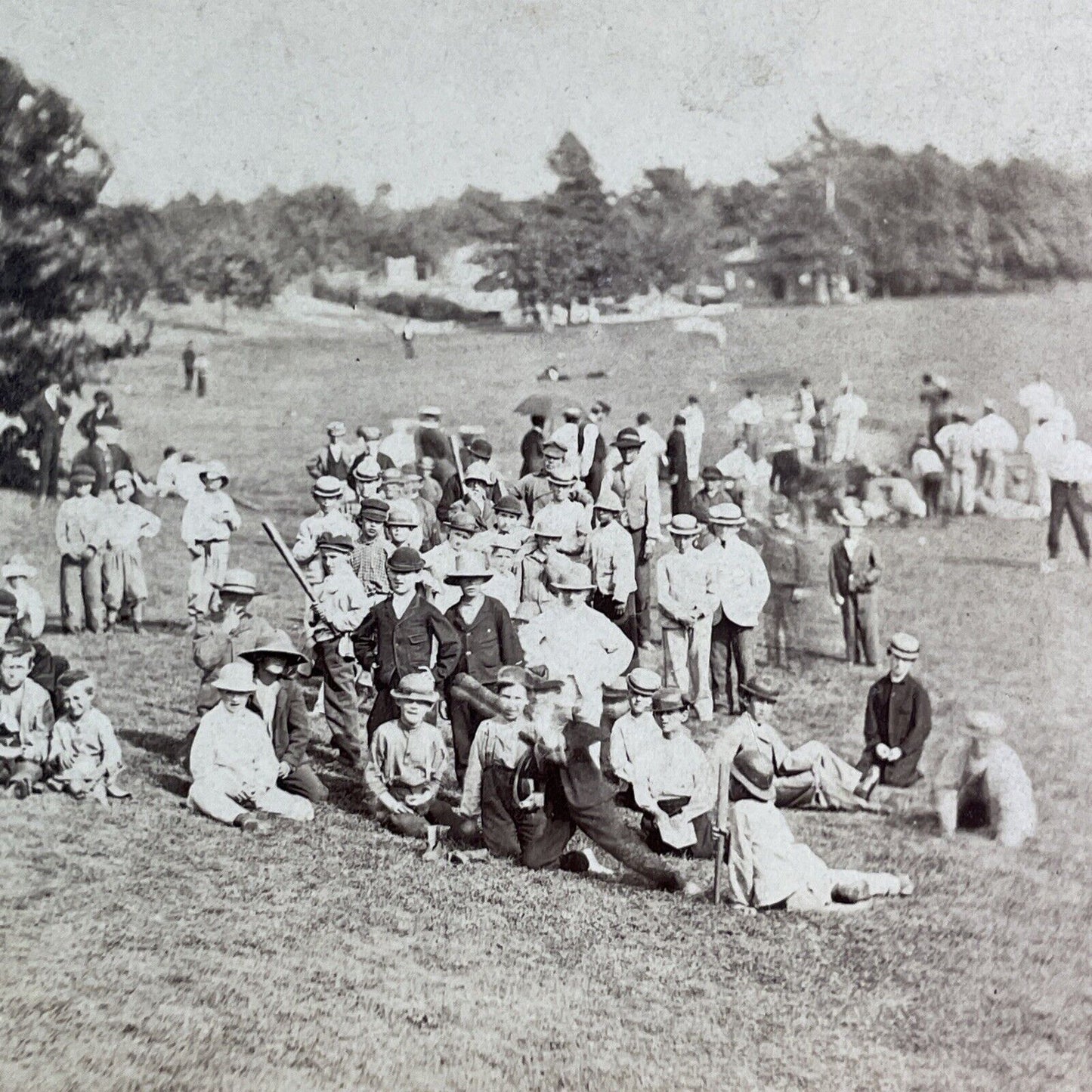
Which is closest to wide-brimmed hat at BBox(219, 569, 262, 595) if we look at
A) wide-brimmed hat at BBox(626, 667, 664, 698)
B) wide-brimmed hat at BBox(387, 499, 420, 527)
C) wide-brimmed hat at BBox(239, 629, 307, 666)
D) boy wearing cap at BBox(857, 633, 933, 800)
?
wide-brimmed hat at BBox(239, 629, 307, 666)

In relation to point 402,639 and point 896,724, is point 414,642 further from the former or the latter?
point 896,724

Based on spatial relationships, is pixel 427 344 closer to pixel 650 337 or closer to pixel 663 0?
→ pixel 650 337

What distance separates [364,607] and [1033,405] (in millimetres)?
3083

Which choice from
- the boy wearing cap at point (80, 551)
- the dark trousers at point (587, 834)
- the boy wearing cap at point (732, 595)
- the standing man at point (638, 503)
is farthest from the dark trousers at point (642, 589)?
the boy wearing cap at point (80, 551)

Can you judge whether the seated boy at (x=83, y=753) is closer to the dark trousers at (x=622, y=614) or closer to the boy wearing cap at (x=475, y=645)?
the boy wearing cap at (x=475, y=645)

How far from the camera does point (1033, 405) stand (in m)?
5.89

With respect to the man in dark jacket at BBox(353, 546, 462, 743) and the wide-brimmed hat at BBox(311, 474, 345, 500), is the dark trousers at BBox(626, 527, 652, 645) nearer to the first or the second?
the man in dark jacket at BBox(353, 546, 462, 743)

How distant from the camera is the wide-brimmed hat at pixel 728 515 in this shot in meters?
6.21

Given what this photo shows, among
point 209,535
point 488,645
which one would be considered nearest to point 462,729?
point 488,645

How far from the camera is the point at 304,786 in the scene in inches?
248

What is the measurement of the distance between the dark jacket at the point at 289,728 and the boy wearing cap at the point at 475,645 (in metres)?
0.68

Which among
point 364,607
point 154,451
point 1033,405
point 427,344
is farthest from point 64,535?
point 1033,405

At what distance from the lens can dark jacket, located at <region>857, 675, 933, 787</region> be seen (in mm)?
5879

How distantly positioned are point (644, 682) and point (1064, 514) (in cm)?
191
